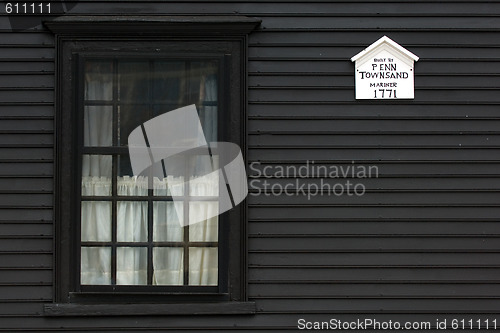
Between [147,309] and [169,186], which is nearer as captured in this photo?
[147,309]

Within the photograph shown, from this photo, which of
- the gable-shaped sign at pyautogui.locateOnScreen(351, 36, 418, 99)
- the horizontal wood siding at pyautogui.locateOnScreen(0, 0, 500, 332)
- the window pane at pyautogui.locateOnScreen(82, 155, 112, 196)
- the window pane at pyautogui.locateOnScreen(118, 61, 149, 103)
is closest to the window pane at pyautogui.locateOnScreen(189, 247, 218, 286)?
the horizontal wood siding at pyautogui.locateOnScreen(0, 0, 500, 332)

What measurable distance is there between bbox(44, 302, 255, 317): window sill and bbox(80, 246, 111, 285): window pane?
20 centimetres

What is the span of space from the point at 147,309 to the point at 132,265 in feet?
1.17

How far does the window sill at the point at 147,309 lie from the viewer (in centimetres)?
577

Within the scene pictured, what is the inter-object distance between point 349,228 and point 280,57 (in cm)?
144

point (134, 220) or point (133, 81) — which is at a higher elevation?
point (133, 81)

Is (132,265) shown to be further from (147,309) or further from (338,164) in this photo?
(338,164)

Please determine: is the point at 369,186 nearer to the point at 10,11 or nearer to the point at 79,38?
the point at 79,38

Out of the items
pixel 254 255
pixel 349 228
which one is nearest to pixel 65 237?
pixel 254 255

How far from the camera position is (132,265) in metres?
5.85

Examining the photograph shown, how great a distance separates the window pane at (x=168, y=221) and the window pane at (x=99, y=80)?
3.08ft

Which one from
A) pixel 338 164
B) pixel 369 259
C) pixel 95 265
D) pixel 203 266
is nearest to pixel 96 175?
pixel 95 265

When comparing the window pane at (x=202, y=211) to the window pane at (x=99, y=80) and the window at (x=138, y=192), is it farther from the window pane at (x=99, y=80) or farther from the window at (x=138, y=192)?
the window pane at (x=99, y=80)

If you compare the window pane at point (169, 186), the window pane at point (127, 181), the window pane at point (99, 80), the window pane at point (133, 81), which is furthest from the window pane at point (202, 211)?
the window pane at point (99, 80)
